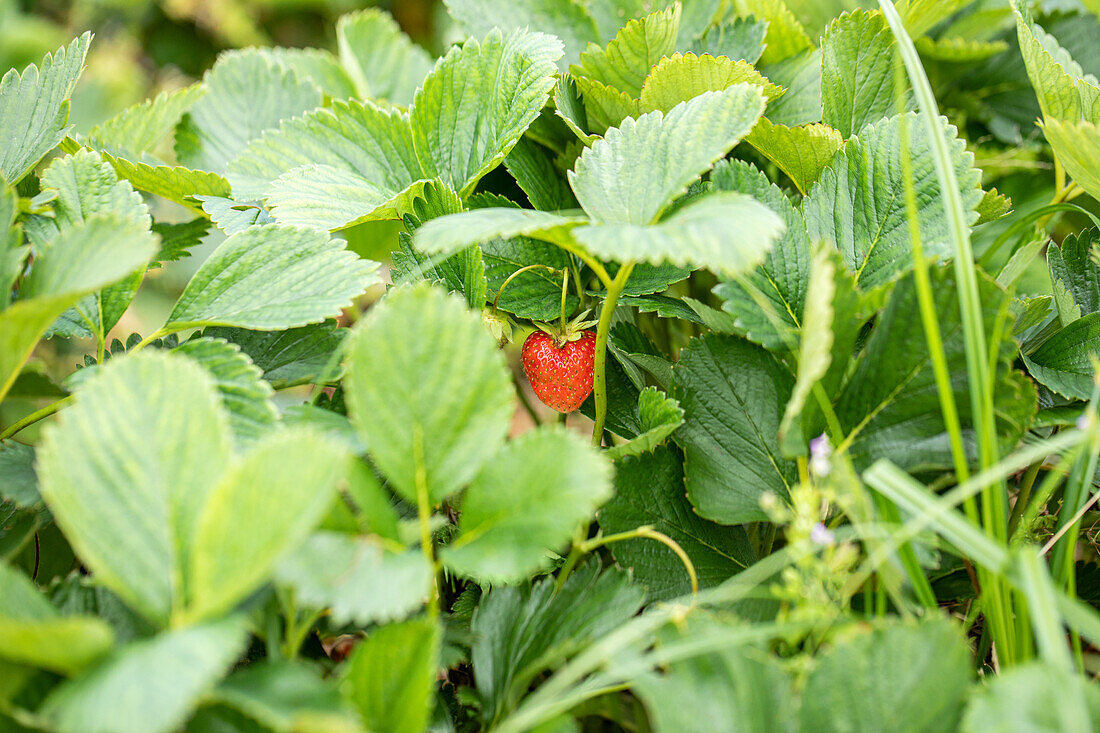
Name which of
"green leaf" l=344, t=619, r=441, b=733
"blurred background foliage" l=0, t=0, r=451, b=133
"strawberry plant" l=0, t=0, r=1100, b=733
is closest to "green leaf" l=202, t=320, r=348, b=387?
"strawberry plant" l=0, t=0, r=1100, b=733

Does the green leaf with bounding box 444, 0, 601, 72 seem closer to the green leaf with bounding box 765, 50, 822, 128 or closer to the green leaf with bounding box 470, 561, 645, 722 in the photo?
the green leaf with bounding box 765, 50, 822, 128

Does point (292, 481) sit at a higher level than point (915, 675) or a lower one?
higher

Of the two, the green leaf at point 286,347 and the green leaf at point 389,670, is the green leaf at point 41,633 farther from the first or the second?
the green leaf at point 286,347

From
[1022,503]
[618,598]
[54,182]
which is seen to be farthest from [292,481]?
[1022,503]

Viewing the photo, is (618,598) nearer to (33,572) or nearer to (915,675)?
(915,675)

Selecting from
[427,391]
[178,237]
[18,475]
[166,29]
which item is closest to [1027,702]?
[427,391]
